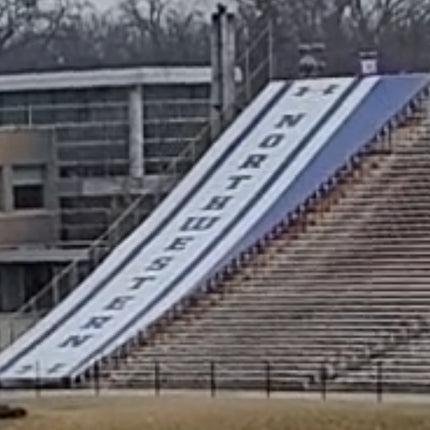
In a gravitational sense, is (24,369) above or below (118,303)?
below

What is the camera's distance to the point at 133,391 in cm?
3219

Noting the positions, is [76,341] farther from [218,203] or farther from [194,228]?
[218,203]

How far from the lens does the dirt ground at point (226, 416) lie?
25891mm

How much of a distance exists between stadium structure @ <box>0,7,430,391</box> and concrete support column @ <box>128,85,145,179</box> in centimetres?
654

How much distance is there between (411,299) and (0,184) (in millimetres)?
17870

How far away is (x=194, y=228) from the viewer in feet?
125

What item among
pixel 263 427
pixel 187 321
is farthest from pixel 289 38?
pixel 263 427

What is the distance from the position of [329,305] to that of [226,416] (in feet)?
25.7

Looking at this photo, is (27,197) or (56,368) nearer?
(56,368)

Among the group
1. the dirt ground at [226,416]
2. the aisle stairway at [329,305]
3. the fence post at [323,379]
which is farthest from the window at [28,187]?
the dirt ground at [226,416]

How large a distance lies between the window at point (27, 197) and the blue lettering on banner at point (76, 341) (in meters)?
14.6

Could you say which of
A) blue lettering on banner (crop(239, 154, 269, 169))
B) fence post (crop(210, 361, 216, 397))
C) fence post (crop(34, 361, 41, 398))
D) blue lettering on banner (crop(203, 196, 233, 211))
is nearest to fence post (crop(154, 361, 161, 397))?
fence post (crop(210, 361, 216, 397))

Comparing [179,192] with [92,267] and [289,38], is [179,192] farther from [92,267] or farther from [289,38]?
[289,38]

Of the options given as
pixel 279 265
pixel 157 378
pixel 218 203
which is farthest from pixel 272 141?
pixel 157 378
